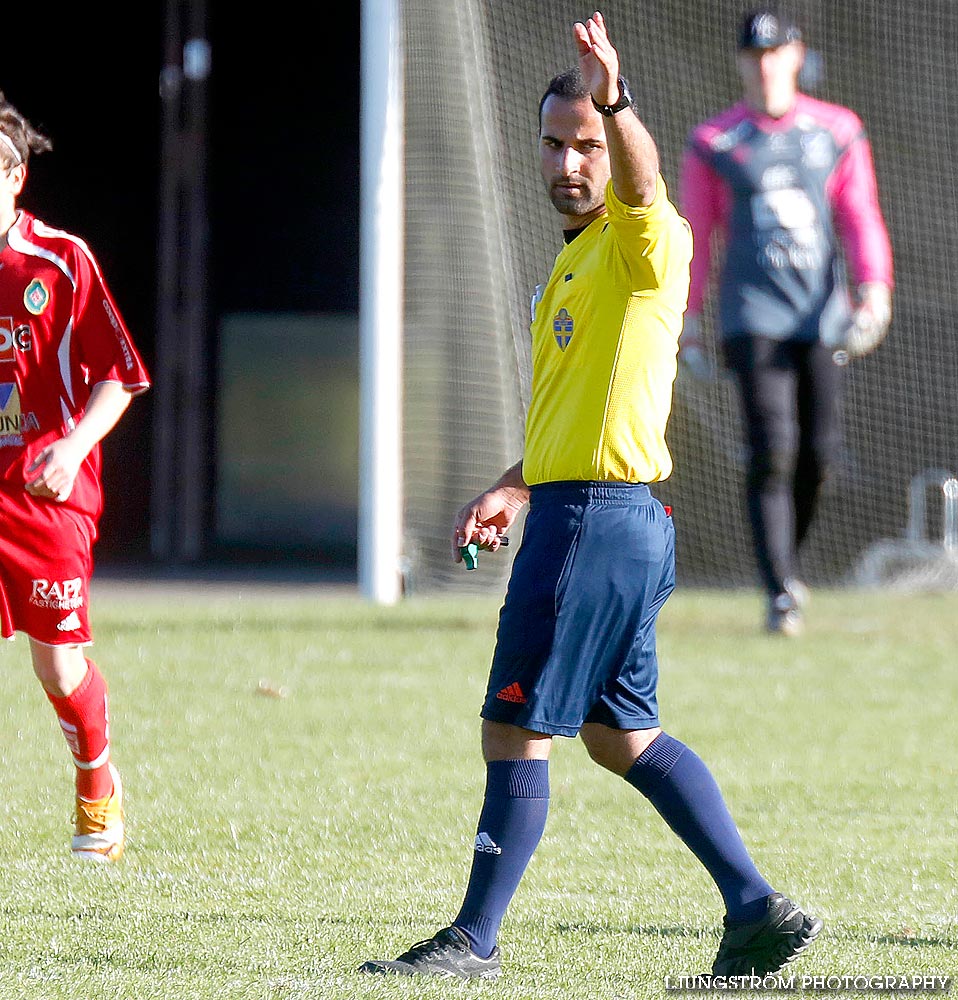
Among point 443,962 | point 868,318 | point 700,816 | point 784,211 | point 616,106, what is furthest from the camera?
point 784,211

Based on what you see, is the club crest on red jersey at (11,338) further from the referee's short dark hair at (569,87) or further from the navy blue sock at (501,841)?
the navy blue sock at (501,841)

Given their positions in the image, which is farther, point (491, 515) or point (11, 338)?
point (11, 338)

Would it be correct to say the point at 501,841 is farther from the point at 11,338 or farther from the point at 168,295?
the point at 168,295

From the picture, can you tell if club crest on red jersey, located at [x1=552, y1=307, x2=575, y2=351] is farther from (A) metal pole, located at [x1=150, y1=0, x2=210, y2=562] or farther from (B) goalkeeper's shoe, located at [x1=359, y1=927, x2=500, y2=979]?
(A) metal pole, located at [x1=150, y1=0, x2=210, y2=562]

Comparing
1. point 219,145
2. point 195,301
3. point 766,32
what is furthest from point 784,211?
point 219,145

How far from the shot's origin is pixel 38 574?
324 centimetres

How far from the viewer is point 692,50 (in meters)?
10.1

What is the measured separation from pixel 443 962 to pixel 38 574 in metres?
1.26

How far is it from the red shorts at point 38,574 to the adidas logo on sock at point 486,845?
1097mm

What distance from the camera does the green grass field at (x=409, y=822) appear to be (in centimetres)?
256

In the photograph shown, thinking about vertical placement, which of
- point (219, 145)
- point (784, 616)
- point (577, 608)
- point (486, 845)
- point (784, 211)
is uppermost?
point (219, 145)

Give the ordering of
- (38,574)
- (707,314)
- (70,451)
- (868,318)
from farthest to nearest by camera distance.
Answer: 1. (707,314)
2. (868,318)
3. (38,574)
4. (70,451)

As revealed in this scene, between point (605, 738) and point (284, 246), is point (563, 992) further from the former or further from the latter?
point (284, 246)

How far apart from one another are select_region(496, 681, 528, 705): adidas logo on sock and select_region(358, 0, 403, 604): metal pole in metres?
5.35
